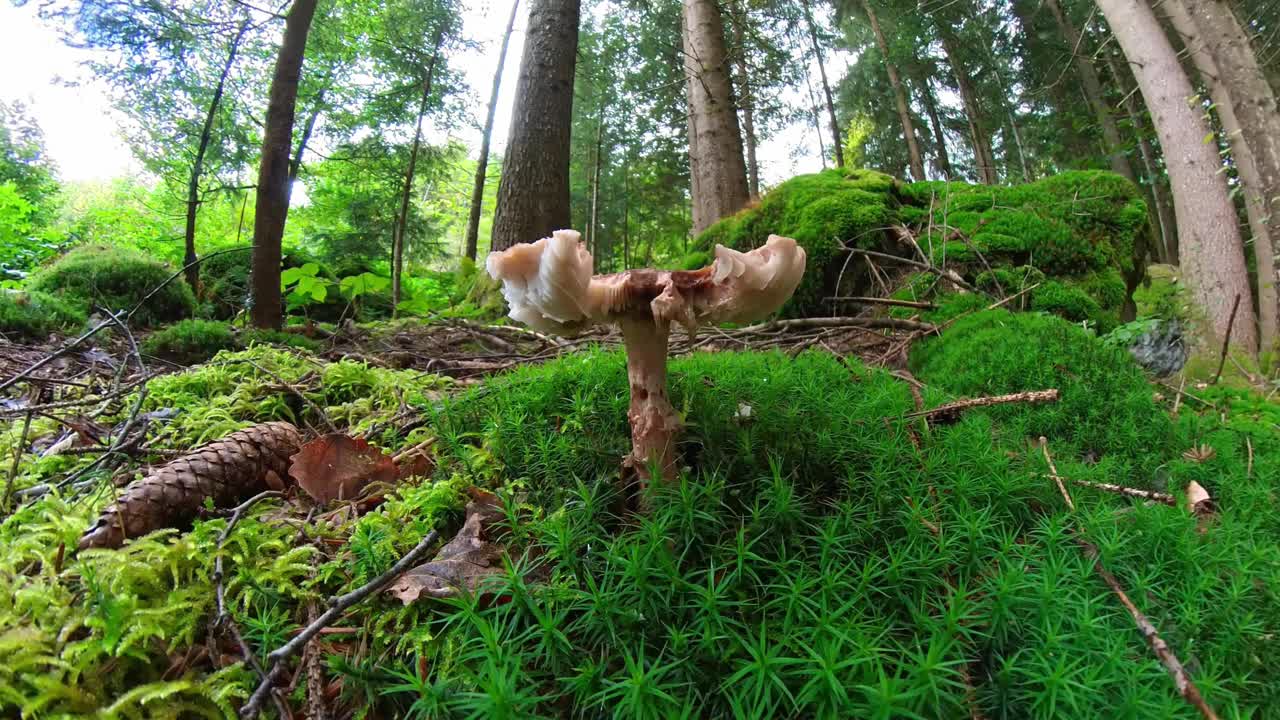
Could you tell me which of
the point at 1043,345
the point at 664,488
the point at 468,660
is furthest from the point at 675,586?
the point at 1043,345

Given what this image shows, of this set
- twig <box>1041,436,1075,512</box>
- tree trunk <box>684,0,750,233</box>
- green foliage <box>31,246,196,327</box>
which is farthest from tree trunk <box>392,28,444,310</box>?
twig <box>1041,436,1075,512</box>

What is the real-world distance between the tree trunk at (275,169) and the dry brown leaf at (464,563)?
176 inches

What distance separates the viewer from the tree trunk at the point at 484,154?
49.8ft

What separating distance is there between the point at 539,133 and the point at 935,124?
20.7 m

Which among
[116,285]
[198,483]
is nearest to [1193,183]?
[198,483]

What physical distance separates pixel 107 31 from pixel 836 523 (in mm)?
10233

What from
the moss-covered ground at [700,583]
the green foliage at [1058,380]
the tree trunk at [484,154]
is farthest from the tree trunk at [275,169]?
the tree trunk at [484,154]

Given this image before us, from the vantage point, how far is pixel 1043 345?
312 cm

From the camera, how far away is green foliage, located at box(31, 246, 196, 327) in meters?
6.34

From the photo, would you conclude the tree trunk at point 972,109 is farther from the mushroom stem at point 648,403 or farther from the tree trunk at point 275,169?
the mushroom stem at point 648,403

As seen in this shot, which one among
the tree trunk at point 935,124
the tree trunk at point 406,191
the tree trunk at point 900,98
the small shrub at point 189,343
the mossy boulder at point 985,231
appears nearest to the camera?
the small shrub at point 189,343

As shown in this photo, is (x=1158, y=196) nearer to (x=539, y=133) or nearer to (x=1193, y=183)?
(x=1193, y=183)

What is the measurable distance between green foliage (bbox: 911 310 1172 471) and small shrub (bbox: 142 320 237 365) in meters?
5.08

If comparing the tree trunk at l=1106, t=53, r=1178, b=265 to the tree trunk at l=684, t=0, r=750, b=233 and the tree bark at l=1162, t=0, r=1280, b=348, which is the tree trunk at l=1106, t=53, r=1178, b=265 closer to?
the tree bark at l=1162, t=0, r=1280, b=348
